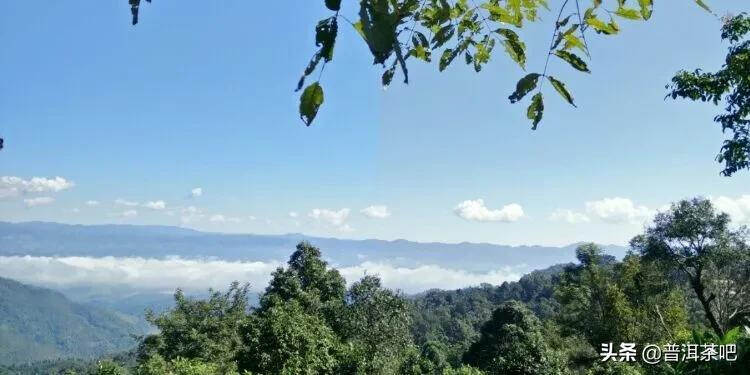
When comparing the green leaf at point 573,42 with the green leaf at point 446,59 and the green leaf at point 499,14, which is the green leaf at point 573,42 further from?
the green leaf at point 446,59

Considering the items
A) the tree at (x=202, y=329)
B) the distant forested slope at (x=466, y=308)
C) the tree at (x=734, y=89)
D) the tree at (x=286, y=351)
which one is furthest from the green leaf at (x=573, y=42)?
the distant forested slope at (x=466, y=308)

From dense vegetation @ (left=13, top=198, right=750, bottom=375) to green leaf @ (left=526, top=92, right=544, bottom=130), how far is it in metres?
15.5

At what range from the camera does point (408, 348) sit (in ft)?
88.7

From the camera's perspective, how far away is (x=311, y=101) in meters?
1.00

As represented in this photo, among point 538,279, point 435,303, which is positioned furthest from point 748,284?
point 435,303

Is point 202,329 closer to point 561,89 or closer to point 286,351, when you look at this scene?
point 286,351

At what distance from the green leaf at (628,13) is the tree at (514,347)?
20.6 m

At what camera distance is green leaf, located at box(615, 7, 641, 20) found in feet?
4.30

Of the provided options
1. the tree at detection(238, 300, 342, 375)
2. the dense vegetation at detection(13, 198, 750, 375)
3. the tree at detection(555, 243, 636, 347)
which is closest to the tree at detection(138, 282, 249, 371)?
the dense vegetation at detection(13, 198, 750, 375)

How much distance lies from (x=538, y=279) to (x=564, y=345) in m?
85.6

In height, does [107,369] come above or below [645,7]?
below

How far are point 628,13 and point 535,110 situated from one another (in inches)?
13.5

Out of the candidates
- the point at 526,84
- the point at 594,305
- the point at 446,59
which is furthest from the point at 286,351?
the point at 526,84

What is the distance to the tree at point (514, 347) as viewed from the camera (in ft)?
65.6
